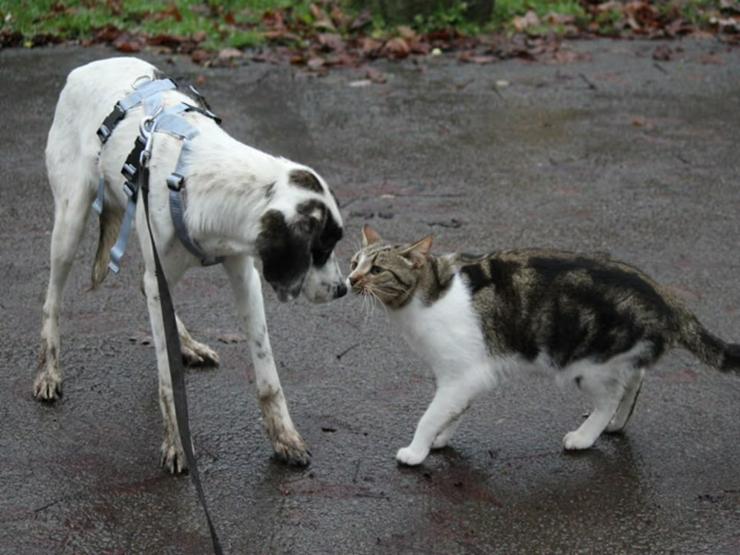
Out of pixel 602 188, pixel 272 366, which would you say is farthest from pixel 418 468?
pixel 602 188

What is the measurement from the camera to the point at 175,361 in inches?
167

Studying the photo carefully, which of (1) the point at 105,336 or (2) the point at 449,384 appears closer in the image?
(2) the point at 449,384

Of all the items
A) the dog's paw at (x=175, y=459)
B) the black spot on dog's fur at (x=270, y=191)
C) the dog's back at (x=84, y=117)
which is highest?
the black spot on dog's fur at (x=270, y=191)

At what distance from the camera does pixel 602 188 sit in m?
7.67

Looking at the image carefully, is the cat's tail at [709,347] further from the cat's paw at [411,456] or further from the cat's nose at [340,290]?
the cat's nose at [340,290]

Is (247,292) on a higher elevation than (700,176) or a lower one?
higher

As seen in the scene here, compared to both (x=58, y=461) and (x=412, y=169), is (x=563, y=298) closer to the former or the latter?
(x=58, y=461)

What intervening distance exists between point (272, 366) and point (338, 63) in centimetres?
585

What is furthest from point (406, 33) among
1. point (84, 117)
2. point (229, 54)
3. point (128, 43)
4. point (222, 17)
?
point (84, 117)

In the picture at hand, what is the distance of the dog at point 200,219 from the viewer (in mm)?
4156

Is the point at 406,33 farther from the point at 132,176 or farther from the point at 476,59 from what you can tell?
the point at 132,176

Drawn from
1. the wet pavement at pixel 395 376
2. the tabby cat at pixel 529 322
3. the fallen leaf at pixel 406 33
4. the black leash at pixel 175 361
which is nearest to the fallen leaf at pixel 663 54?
the wet pavement at pixel 395 376

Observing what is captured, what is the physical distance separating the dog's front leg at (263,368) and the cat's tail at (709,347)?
1581mm

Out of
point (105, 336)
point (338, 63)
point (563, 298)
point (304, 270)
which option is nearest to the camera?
point (304, 270)
